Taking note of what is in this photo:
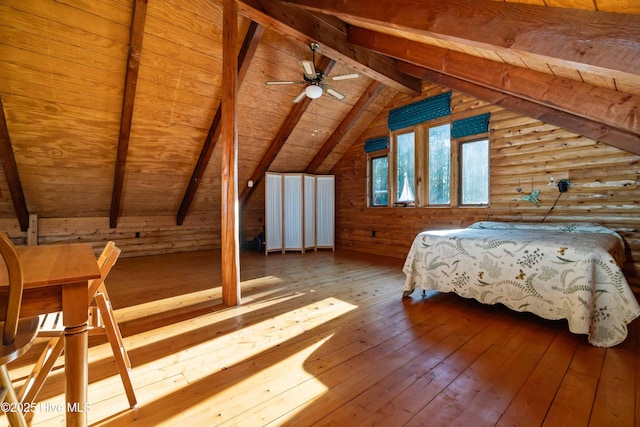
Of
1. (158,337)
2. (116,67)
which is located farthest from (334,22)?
(158,337)

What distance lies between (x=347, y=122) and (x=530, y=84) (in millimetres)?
3492

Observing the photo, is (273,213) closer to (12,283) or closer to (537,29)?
(537,29)

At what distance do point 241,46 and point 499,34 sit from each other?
3.20 metres

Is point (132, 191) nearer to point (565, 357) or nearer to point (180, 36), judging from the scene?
point (180, 36)

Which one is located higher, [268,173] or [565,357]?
[268,173]

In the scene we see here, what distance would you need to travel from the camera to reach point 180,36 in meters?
3.38

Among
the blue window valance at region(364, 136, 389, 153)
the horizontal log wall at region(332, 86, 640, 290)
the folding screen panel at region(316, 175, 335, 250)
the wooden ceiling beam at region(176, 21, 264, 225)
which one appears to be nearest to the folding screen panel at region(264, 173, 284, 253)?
the folding screen panel at region(316, 175, 335, 250)

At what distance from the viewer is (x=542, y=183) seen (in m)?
3.80

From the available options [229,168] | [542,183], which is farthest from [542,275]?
[229,168]

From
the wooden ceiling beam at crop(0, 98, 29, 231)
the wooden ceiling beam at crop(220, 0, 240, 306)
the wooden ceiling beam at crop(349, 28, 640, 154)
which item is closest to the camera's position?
the wooden ceiling beam at crop(349, 28, 640, 154)

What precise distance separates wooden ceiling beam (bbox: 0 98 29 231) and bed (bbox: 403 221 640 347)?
5.22 metres

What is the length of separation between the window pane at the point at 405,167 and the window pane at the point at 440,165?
0.37 metres

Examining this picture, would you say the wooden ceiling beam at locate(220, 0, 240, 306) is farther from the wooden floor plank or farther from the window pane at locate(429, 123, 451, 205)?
the window pane at locate(429, 123, 451, 205)

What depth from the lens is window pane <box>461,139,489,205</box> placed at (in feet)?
14.5
